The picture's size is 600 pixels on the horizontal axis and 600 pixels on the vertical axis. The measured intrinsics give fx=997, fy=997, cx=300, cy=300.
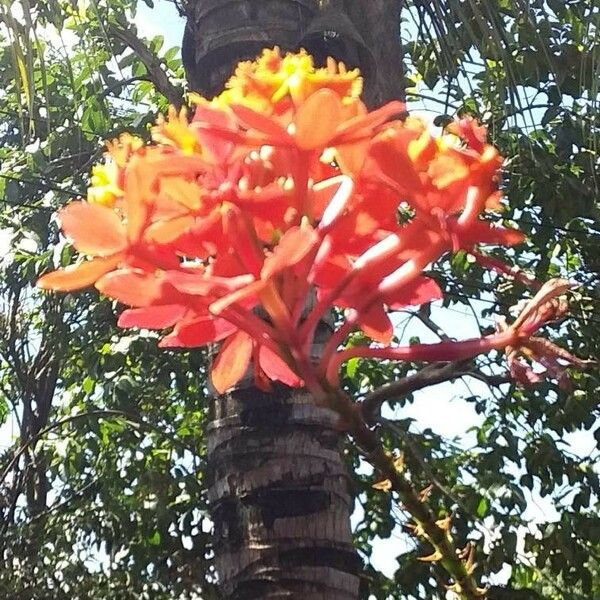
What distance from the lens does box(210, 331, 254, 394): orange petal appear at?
665 millimetres

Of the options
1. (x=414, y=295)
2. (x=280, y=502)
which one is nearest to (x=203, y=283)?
(x=414, y=295)

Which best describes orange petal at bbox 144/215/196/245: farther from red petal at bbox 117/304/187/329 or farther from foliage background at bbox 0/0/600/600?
foliage background at bbox 0/0/600/600

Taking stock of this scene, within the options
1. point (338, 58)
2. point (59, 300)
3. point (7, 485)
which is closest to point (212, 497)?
point (338, 58)

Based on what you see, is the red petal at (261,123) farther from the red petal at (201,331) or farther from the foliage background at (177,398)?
the foliage background at (177,398)

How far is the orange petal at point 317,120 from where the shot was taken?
1.98 feet

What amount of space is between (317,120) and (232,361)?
0.57 ft

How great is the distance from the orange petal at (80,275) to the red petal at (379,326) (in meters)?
0.17

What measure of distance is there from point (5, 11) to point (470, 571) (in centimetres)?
83

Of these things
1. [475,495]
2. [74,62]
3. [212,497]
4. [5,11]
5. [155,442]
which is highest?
[74,62]

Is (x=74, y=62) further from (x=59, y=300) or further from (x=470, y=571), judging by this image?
(x=470, y=571)

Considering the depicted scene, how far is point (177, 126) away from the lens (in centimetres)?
68

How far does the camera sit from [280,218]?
618mm

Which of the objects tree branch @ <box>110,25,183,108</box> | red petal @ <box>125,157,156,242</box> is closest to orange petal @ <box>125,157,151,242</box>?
red petal @ <box>125,157,156,242</box>

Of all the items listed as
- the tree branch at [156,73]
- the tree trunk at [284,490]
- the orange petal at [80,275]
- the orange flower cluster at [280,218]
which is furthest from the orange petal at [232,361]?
the tree branch at [156,73]
